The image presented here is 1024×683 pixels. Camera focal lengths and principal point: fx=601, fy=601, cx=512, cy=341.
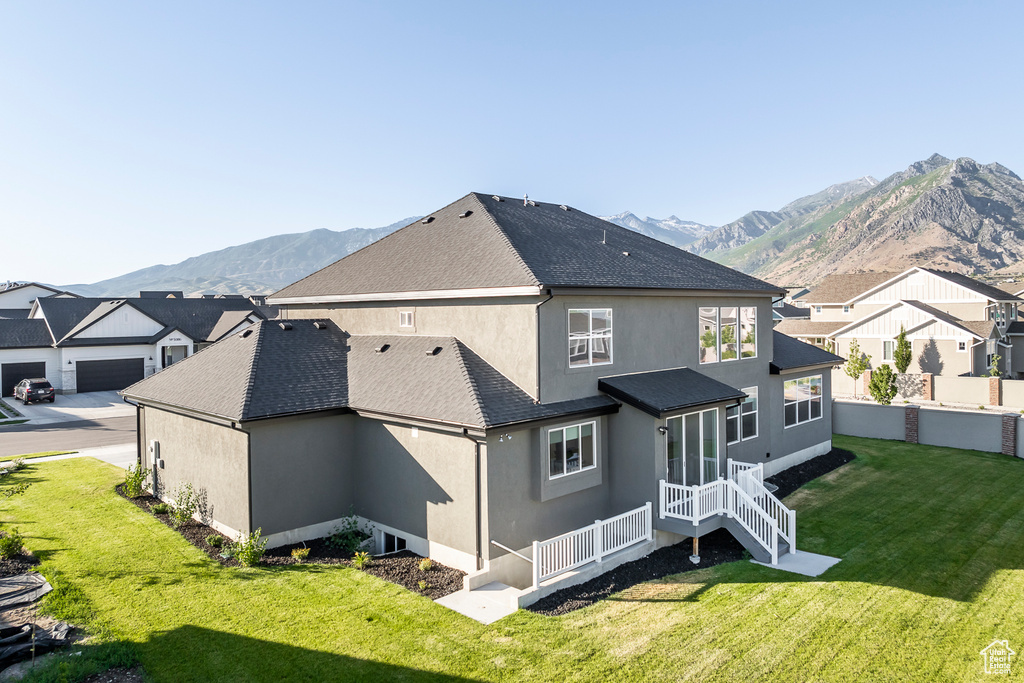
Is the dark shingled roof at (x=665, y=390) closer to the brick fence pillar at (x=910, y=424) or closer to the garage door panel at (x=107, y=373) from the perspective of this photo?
the brick fence pillar at (x=910, y=424)

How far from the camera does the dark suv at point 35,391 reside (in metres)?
34.4

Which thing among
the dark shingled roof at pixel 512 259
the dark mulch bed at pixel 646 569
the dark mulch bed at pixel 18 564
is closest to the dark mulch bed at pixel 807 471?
the dark mulch bed at pixel 646 569

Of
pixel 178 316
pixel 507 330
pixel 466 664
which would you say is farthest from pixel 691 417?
pixel 178 316

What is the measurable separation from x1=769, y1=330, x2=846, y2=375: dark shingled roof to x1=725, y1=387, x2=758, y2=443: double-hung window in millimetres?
1530

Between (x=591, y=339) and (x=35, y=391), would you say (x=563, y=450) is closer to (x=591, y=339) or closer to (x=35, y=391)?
(x=591, y=339)

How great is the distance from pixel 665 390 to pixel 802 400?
927 cm

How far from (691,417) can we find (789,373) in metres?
6.98

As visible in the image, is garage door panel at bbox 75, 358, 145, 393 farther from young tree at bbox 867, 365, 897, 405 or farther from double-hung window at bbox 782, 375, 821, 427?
young tree at bbox 867, 365, 897, 405

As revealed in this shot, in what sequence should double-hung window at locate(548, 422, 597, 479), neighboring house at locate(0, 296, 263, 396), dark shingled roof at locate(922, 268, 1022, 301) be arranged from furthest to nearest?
1. dark shingled roof at locate(922, 268, 1022, 301)
2. neighboring house at locate(0, 296, 263, 396)
3. double-hung window at locate(548, 422, 597, 479)

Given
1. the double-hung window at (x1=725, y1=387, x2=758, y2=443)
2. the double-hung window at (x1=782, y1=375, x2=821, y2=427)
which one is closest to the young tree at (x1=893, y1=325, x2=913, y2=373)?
the double-hung window at (x1=782, y1=375, x2=821, y2=427)

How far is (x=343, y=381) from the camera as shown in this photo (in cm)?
1495

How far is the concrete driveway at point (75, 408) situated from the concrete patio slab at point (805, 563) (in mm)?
31244

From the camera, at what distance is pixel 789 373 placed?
1998cm

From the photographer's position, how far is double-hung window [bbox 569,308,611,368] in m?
13.6
